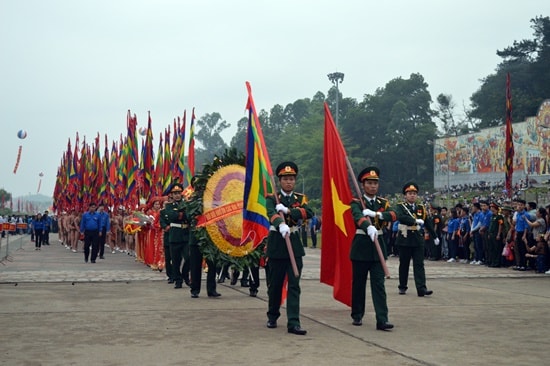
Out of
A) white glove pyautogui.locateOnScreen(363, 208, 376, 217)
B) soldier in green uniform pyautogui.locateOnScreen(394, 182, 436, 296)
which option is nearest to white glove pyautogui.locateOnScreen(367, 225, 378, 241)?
white glove pyautogui.locateOnScreen(363, 208, 376, 217)

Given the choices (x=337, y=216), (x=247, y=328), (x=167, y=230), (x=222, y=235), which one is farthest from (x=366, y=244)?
(x=167, y=230)

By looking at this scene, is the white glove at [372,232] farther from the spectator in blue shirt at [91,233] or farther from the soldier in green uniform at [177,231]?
the spectator in blue shirt at [91,233]

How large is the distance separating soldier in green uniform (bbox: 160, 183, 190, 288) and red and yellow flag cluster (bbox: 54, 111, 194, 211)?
3.84 metres

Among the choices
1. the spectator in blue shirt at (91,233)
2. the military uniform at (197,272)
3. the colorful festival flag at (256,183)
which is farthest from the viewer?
the spectator in blue shirt at (91,233)

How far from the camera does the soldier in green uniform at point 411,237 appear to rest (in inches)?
489

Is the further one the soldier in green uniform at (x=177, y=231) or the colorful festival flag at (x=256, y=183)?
the soldier in green uniform at (x=177, y=231)

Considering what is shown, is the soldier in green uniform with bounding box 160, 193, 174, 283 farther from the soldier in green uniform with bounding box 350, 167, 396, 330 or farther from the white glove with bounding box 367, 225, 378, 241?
the white glove with bounding box 367, 225, 378, 241

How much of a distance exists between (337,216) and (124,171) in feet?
66.0

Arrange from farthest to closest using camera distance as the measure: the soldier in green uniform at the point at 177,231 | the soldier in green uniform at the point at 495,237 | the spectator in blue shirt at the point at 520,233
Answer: the soldier in green uniform at the point at 495,237 < the spectator in blue shirt at the point at 520,233 < the soldier in green uniform at the point at 177,231

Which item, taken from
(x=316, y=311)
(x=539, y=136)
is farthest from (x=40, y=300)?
(x=539, y=136)

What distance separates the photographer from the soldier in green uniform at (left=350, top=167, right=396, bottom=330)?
883 centimetres

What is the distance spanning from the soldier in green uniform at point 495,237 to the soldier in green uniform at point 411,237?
7.95 metres

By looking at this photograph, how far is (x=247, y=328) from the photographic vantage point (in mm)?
8656

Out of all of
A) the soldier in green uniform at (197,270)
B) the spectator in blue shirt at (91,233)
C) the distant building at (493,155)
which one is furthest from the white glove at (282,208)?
the distant building at (493,155)
